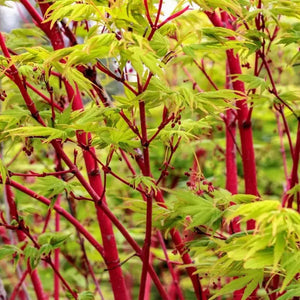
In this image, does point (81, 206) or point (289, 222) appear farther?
point (81, 206)

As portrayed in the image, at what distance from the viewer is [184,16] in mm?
922

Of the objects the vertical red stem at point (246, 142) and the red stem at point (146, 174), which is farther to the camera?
the vertical red stem at point (246, 142)

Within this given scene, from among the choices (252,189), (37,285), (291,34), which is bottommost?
(37,285)

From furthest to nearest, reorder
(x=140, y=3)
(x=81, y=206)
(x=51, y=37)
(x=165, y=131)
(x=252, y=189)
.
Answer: (x=81, y=206)
(x=252, y=189)
(x=51, y=37)
(x=165, y=131)
(x=140, y=3)

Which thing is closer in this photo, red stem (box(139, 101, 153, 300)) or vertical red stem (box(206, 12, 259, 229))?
red stem (box(139, 101, 153, 300))

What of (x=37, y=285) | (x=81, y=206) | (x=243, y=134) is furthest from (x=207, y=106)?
(x=81, y=206)

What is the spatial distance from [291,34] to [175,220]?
17.4 inches

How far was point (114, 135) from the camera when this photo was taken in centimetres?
101

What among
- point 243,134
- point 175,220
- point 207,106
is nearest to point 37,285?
point 175,220

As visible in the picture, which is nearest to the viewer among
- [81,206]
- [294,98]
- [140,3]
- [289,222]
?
[289,222]

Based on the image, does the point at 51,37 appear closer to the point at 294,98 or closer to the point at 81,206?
the point at 294,98

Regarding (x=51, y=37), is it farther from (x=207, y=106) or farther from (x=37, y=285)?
(x=37, y=285)

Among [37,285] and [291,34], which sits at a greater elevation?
[291,34]

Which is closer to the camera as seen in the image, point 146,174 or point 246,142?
point 146,174
